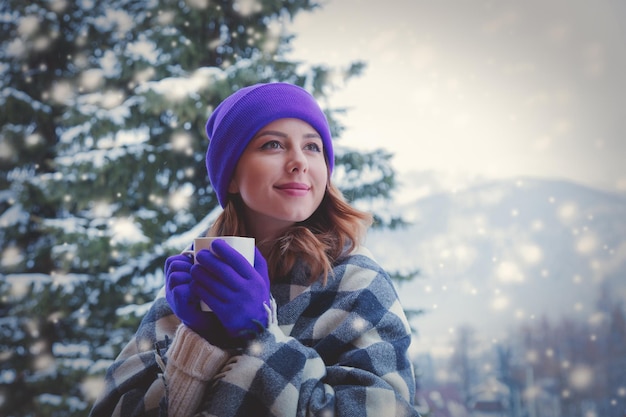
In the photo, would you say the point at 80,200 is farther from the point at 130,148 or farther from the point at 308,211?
the point at 308,211

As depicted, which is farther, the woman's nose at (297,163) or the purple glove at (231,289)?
the woman's nose at (297,163)

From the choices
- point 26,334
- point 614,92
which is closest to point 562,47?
point 614,92

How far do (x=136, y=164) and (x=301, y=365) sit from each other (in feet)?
9.42

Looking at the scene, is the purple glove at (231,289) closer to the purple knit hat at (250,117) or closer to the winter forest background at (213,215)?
the purple knit hat at (250,117)

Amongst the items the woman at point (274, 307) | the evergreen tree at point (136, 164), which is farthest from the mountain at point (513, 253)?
the woman at point (274, 307)

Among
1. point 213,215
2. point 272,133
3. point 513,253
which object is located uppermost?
point 272,133

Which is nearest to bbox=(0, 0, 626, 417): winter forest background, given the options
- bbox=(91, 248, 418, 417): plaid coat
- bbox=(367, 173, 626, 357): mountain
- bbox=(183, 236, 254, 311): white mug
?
bbox=(367, 173, 626, 357): mountain

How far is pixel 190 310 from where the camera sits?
0.86 meters

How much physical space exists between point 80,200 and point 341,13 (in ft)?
9.19

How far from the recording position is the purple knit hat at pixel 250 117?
1078 millimetres

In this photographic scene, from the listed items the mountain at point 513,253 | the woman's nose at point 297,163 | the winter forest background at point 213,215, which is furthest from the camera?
the mountain at point 513,253

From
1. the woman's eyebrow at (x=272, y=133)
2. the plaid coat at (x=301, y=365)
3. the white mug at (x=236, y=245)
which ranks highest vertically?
the woman's eyebrow at (x=272, y=133)

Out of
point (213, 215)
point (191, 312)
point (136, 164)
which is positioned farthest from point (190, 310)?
point (136, 164)

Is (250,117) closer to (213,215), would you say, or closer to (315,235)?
(315,235)
